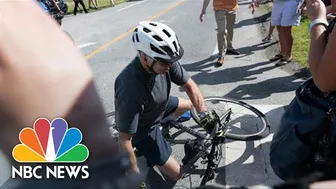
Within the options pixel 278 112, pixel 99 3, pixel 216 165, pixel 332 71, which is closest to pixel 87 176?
pixel 332 71

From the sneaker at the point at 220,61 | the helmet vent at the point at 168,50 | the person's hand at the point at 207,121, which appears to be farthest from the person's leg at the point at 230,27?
the helmet vent at the point at 168,50

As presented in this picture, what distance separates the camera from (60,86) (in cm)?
107

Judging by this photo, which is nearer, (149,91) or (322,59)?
(322,59)

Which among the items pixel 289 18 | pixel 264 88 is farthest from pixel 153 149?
pixel 289 18

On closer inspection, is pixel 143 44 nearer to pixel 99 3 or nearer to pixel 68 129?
pixel 68 129

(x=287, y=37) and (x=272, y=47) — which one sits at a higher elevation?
(x=287, y=37)

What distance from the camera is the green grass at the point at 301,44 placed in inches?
251

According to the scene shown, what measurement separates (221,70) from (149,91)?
375 cm

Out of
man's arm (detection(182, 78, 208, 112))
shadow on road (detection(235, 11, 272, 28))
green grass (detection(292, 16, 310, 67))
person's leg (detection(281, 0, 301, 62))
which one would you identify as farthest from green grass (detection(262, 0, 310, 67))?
man's arm (detection(182, 78, 208, 112))

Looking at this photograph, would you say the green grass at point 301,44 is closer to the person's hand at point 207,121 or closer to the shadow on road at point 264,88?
the shadow on road at point 264,88

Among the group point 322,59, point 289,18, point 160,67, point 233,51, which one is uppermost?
point 322,59

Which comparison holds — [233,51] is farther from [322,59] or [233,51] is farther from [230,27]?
[322,59]

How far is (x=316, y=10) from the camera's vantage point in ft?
8.23

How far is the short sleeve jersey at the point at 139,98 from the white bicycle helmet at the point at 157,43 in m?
0.15
